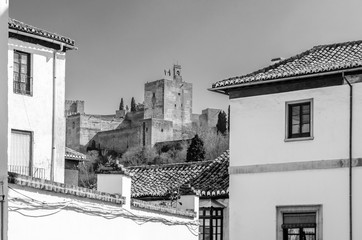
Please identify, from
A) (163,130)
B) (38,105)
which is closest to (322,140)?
(38,105)

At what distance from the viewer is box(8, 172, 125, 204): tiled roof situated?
586 inches

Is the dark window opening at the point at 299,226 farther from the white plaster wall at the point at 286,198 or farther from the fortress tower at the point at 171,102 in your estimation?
the fortress tower at the point at 171,102

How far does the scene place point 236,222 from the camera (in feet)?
79.3

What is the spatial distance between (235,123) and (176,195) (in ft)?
8.34

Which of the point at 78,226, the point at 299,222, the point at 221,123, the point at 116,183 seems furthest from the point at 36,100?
A: the point at 221,123

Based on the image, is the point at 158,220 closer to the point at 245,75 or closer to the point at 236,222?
the point at 236,222

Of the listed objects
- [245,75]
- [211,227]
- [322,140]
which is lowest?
[211,227]

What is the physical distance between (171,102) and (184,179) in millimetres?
93529

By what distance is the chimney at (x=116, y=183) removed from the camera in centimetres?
1884

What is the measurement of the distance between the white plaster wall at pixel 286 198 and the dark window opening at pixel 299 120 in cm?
104

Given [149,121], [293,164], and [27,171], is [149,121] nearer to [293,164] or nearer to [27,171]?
[27,171]

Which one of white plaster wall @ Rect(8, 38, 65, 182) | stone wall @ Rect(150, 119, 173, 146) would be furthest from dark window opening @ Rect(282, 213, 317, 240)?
stone wall @ Rect(150, 119, 173, 146)

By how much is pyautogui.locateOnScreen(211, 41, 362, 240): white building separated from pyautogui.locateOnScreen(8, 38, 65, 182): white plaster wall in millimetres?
6428

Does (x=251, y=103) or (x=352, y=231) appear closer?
(x=352, y=231)
